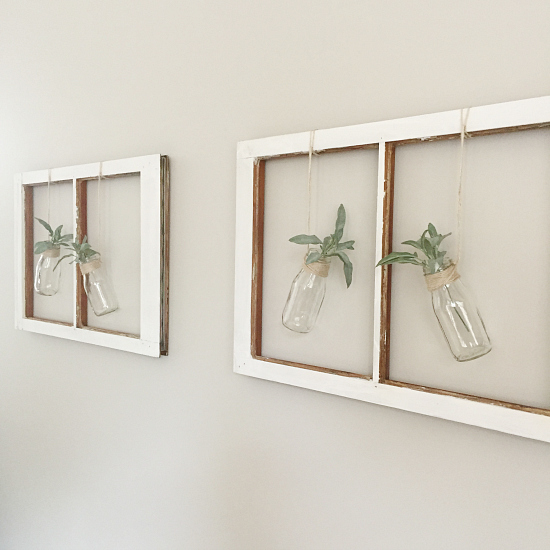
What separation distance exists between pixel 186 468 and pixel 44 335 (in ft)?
2.10

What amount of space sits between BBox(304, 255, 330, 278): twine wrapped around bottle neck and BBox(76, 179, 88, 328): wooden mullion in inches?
28.0

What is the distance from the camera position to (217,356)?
1066 mm

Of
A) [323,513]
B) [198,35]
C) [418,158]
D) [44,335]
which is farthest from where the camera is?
[44,335]

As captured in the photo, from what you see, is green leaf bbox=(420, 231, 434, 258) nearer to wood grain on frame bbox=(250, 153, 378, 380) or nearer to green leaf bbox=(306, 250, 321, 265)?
green leaf bbox=(306, 250, 321, 265)

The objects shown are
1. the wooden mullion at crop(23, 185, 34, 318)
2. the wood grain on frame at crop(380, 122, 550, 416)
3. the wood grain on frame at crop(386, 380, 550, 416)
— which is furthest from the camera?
the wooden mullion at crop(23, 185, 34, 318)

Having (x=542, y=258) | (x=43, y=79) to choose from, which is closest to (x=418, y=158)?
(x=542, y=258)

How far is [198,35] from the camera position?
3.55 feet

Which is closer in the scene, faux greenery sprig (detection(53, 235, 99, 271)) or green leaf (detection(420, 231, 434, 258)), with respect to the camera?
green leaf (detection(420, 231, 434, 258))

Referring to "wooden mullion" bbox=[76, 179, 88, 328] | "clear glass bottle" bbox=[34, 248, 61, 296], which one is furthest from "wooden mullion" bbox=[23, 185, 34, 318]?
"wooden mullion" bbox=[76, 179, 88, 328]

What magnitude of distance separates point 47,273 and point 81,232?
0.15 metres

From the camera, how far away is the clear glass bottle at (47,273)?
1.32 m

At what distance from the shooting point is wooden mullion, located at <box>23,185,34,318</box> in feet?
4.78

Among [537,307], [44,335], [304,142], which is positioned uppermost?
[304,142]

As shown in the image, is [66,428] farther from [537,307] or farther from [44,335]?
[537,307]
